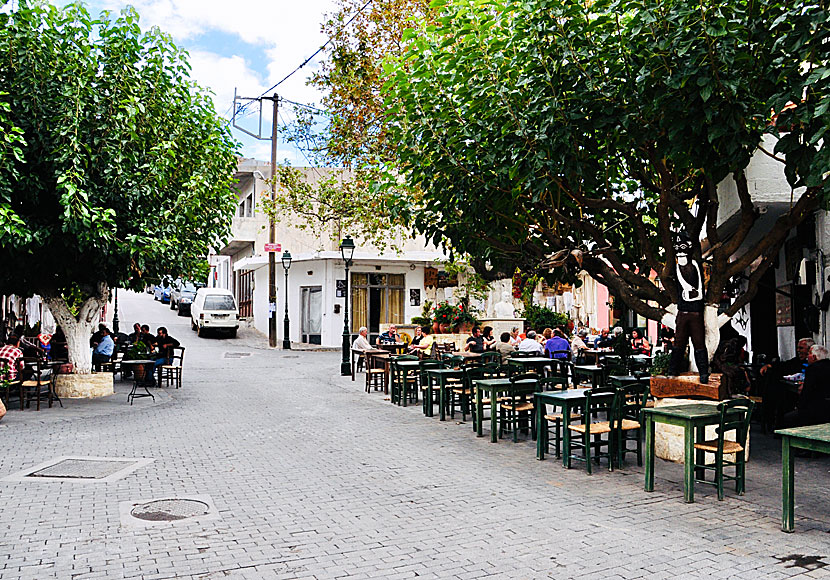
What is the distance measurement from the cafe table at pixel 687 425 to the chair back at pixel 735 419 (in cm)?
5

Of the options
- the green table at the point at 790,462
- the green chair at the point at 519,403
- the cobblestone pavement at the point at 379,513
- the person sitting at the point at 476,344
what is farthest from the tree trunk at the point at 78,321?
the green table at the point at 790,462

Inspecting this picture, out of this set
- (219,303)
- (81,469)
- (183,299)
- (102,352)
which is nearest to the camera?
(81,469)

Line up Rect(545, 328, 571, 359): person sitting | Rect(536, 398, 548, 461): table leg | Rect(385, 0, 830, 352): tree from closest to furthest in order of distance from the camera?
Rect(385, 0, 830, 352): tree, Rect(536, 398, 548, 461): table leg, Rect(545, 328, 571, 359): person sitting

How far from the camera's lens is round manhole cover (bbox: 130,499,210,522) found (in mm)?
6664

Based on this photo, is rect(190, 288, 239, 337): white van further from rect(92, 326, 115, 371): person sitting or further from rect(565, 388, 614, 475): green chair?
rect(565, 388, 614, 475): green chair

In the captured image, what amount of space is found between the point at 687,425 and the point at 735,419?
75 centimetres

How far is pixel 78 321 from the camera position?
49.9 ft

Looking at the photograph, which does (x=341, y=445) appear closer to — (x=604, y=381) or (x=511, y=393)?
(x=511, y=393)

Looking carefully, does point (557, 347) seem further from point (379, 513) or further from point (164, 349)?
point (379, 513)

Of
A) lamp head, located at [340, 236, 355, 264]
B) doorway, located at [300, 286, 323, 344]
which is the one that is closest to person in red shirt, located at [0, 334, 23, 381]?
lamp head, located at [340, 236, 355, 264]

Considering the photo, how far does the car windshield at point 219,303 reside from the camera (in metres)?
35.1

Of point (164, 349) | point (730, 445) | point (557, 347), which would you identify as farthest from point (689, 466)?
point (164, 349)

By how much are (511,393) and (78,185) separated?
8.45 metres

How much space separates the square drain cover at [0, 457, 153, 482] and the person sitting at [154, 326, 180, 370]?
8.97 metres
